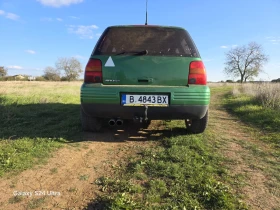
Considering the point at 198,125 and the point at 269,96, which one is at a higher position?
the point at 269,96

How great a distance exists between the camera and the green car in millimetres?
3203

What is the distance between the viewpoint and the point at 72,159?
2.97 m

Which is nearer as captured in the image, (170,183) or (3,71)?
(170,183)

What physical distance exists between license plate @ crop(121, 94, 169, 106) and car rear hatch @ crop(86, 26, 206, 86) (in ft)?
0.62

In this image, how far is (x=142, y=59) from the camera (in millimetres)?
3236

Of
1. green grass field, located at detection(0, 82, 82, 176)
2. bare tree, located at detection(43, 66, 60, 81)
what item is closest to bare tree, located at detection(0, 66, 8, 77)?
bare tree, located at detection(43, 66, 60, 81)

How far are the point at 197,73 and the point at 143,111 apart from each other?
3.17 ft

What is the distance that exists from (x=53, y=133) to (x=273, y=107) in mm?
6812

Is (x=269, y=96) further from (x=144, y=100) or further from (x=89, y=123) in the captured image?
(x=89, y=123)

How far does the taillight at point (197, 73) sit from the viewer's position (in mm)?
3287

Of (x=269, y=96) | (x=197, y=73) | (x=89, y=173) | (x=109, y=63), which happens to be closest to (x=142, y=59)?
(x=109, y=63)

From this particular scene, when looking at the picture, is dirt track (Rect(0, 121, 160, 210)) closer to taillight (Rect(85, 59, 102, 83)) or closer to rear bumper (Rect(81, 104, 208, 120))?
rear bumper (Rect(81, 104, 208, 120))

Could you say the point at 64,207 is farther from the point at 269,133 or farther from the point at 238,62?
the point at 238,62

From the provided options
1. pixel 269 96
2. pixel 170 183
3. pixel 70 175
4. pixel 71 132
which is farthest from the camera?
pixel 269 96
